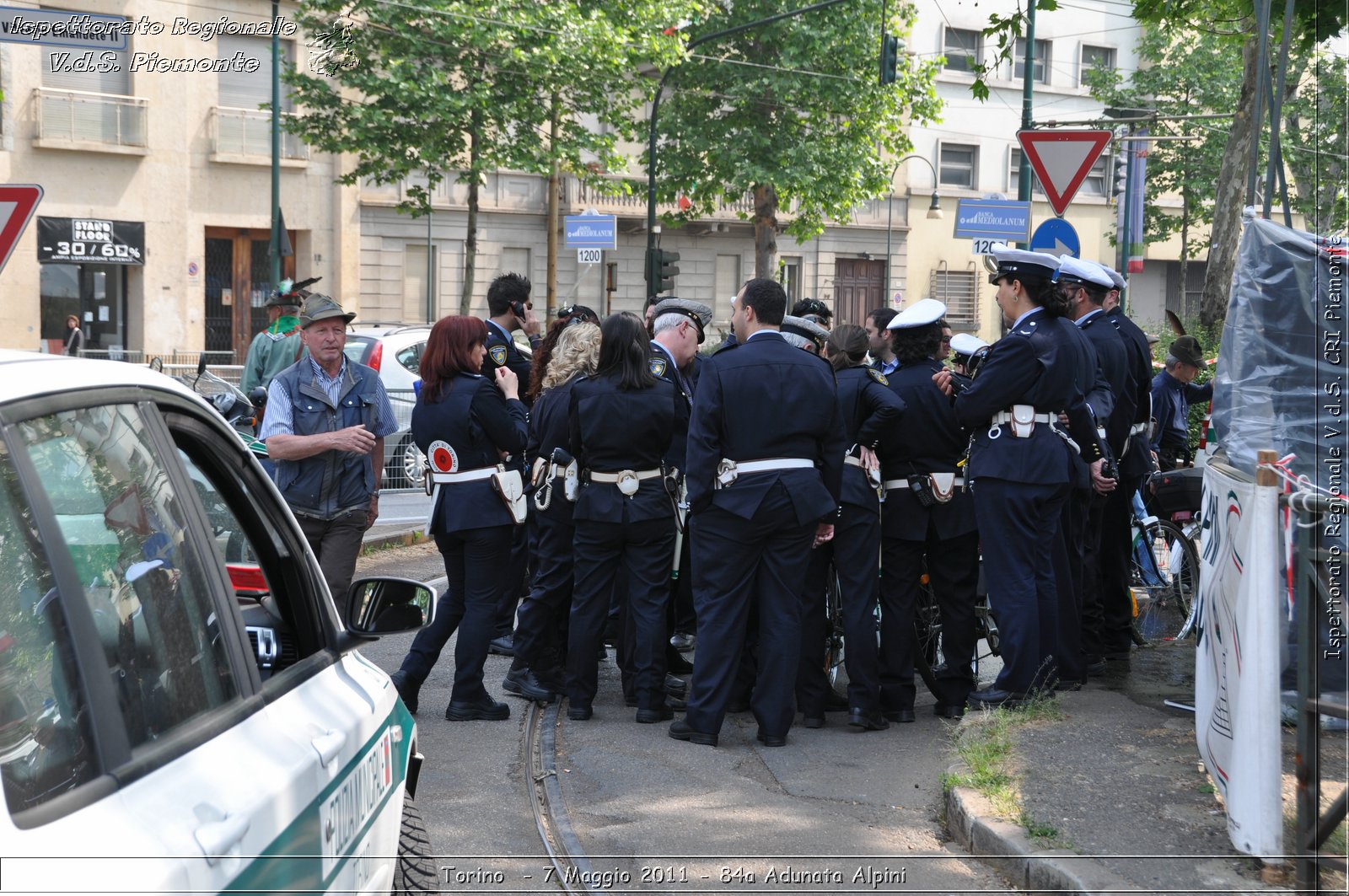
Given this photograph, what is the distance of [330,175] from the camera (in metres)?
34.7

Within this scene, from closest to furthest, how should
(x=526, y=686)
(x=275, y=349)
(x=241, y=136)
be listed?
1. (x=526, y=686)
2. (x=275, y=349)
3. (x=241, y=136)

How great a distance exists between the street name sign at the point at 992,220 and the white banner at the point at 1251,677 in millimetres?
12716

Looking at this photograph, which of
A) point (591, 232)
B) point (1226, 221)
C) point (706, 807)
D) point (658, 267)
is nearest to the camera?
point (706, 807)

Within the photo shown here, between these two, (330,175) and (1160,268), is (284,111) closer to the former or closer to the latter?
(330,175)

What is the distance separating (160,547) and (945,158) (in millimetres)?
47528

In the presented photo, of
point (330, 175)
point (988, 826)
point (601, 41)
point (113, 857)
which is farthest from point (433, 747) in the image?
point (330, 175)

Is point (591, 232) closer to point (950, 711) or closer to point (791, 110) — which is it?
point (791, 110)

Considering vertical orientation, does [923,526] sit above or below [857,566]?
above

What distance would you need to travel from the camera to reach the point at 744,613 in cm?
664

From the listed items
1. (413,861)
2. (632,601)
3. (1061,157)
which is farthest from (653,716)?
(1061,157)

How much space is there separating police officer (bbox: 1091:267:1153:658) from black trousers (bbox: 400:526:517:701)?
11.8 feet

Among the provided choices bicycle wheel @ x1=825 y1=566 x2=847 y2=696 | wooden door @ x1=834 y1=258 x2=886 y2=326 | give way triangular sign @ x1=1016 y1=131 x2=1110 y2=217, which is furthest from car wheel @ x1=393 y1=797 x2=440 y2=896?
wooden door @ x1=834 y1=258 x2=886 y2=326

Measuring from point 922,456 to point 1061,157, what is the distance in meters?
5.11

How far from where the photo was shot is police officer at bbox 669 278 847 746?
647cm
